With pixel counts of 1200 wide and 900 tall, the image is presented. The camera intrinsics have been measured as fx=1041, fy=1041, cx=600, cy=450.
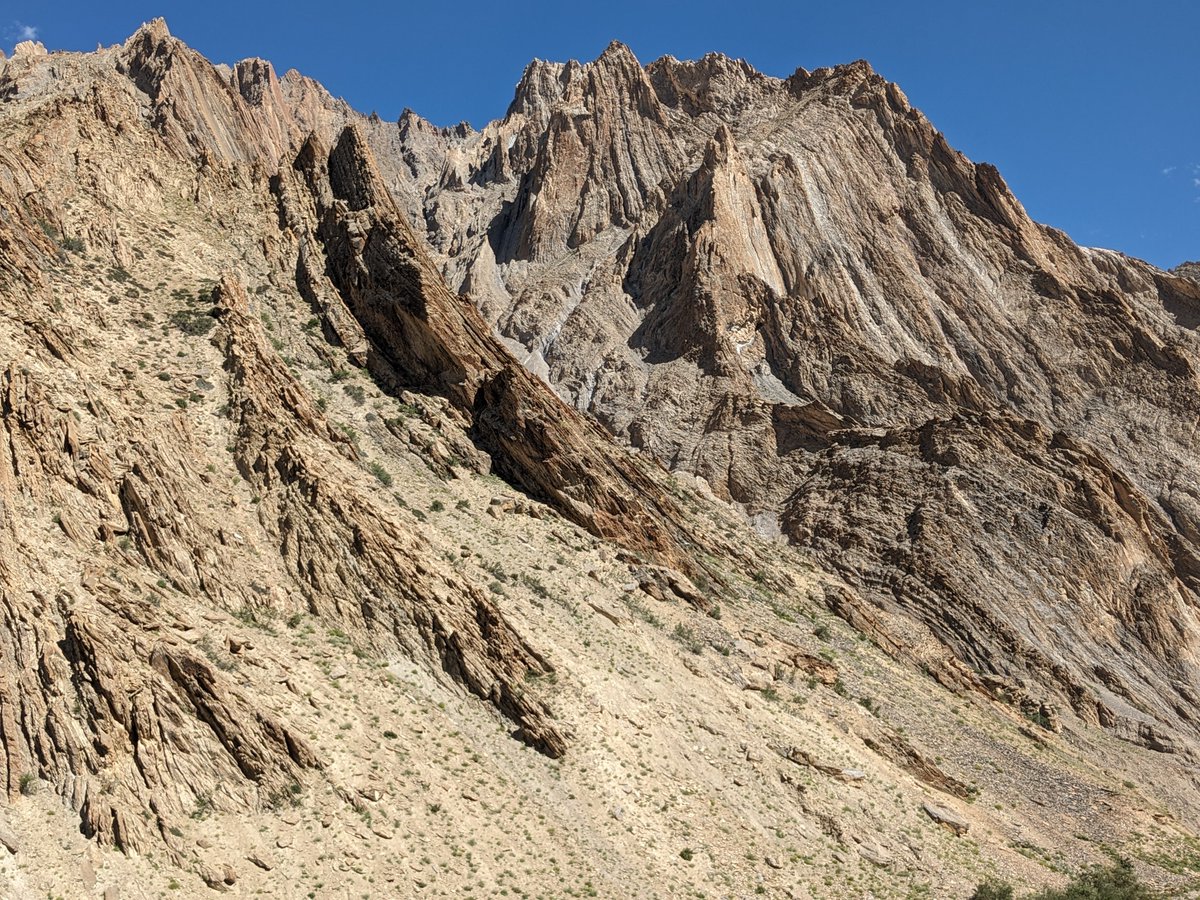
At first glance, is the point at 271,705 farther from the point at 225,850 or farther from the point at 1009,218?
the point at 1009,218

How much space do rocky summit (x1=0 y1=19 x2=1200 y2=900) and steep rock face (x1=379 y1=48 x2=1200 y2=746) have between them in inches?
12.2

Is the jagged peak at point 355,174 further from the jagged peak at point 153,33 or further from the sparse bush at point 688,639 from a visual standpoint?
the jagged peak at point 153,33

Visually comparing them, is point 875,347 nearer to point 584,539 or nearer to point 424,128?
point 584,539

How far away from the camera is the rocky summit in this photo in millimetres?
22156

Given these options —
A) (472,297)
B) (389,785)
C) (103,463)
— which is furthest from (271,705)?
(472,297)

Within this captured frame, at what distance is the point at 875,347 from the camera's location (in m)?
68.6

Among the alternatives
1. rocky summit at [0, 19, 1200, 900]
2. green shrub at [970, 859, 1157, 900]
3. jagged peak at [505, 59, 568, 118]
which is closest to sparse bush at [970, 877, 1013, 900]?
green shrub at [970, 859, 1157, 900]

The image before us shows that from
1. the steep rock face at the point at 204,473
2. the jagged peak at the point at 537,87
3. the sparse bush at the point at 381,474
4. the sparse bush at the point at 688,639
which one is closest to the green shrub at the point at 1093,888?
the sparse bush at the point at 688,639

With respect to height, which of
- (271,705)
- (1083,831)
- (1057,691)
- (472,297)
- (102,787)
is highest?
(472,297)

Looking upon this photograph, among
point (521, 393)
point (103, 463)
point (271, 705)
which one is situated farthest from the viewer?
point (521, 393)

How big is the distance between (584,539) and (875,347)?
3693cm

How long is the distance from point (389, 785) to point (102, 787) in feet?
19.8

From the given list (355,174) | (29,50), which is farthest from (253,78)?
(355,174)

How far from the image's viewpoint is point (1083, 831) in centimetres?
3306
